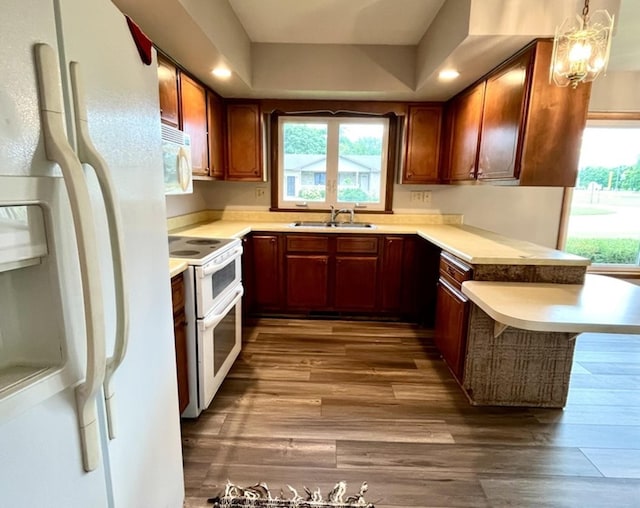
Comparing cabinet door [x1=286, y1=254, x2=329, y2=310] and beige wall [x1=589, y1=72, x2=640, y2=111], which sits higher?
beige wall [x1=589, y1=72, x2=640, y2=111]

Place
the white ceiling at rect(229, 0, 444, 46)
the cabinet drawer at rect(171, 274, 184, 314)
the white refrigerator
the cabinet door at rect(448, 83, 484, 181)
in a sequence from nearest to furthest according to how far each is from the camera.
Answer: the white refrigerator
the cabinet drawer at rect(171, 274, 184, 314)
the white ceiling at rect(229, 0, 444, 46)
the cabinet door at rect(448, 83, 484, 181)

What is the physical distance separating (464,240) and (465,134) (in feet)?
3.17

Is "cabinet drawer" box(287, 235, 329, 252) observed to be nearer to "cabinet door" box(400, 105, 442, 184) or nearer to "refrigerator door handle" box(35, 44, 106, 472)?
"cabinet door" box(400, 105, 442, 184)

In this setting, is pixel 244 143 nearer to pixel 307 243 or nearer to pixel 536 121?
pixel 307 243

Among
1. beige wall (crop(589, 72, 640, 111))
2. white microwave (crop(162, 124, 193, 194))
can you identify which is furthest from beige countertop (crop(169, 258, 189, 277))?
beige wall (crop(589, 72, 640, 111))

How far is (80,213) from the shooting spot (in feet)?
2.16

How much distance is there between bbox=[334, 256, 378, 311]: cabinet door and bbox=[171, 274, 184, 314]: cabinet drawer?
1.78m

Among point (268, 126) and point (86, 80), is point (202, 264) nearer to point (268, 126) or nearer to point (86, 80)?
point (86, 80)

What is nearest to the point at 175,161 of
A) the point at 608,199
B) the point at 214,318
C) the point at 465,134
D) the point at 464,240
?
the point at 214,318

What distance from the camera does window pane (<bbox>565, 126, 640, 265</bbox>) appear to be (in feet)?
12.1

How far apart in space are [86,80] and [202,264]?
3.79 ft

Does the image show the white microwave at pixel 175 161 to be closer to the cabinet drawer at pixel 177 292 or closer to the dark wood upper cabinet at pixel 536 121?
the cabinet drawer at pixel 177 292

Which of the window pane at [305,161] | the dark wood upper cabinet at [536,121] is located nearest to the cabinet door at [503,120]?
the dark wood upper cabinet at [536,121]

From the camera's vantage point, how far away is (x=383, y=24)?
104 inches
